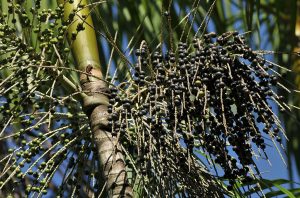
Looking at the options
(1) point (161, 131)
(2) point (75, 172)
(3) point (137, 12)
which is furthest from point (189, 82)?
(3) point (137, 12)

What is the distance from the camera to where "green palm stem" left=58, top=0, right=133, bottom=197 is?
1765 mm

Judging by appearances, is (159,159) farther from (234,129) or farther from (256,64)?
(256,64)

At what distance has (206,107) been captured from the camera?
168 centimetres

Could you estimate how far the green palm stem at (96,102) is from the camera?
1.76m

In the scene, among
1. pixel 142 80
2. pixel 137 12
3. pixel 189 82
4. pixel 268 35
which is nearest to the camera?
pixel 189 82

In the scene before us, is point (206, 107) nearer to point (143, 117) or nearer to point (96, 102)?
point (143, 117)

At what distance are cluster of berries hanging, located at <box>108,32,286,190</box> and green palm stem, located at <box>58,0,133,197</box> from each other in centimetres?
4

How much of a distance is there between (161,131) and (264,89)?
9.0 inches

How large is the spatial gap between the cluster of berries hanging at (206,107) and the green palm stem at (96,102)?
0.15 feet

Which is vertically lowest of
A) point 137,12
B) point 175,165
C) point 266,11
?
point 175,165

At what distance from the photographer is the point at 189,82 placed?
5.52 feet

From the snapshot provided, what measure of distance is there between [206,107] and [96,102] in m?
0.32

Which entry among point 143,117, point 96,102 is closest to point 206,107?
point 143,117

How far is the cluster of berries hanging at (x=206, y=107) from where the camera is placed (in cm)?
168
